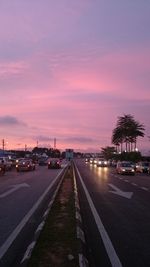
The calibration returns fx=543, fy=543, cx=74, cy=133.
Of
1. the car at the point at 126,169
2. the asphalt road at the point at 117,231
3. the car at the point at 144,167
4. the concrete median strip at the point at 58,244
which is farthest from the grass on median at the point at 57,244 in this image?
the car at the point at 144,167

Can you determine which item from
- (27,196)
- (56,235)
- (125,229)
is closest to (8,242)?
(56,235)

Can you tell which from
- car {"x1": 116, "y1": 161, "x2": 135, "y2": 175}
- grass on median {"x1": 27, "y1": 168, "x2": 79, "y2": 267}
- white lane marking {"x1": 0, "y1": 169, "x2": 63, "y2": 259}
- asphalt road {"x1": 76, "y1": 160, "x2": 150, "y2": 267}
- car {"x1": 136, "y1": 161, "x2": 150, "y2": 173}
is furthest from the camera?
car {"x1": 136, "y1": 161, "x2": 150, "y2": 173}

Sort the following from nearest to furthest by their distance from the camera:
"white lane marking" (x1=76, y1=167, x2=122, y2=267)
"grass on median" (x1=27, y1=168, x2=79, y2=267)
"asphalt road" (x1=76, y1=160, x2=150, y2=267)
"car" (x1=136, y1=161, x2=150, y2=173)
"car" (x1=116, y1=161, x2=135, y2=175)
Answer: "grass on median" (x1=27, y1=168, x2=79, y2=267) < "white lane marking" (x1=76, y1=167, x2=122, y2=267) < "asphalt road" (x1=76, y1=160, x2=150, y2=267) < "car" (x1=116, y1=161, x2=135, y2=175) < "car" (x1=136, y1=161, x2=150, y2=173)

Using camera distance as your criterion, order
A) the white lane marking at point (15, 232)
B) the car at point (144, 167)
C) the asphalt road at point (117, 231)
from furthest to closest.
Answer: the car at point (144, 167) → the white lane marking at point (15, 232) → the asphalt road at point (117, 231)

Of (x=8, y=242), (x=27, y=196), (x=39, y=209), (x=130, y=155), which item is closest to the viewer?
(x=8, y=242)

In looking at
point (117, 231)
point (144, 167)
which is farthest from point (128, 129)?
point (117, 231)

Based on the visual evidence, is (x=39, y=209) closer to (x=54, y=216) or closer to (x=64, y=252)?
(x=54, y=216)

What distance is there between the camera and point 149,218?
16.7 m

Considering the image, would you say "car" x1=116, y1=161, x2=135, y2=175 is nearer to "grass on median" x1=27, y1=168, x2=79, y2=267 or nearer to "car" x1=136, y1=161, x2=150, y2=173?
"car" x1=136, y1=161, x2=150, y2=173

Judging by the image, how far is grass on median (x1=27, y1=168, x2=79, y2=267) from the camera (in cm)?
916

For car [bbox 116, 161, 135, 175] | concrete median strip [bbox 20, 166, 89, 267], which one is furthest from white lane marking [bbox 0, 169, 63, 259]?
car [bbox 116, 161, 135, 175]

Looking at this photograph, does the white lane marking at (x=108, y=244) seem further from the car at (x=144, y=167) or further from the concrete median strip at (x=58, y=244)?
the car at (x=144, y=167)

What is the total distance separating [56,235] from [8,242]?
1.12m

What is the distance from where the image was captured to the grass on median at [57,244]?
9.16 metres
